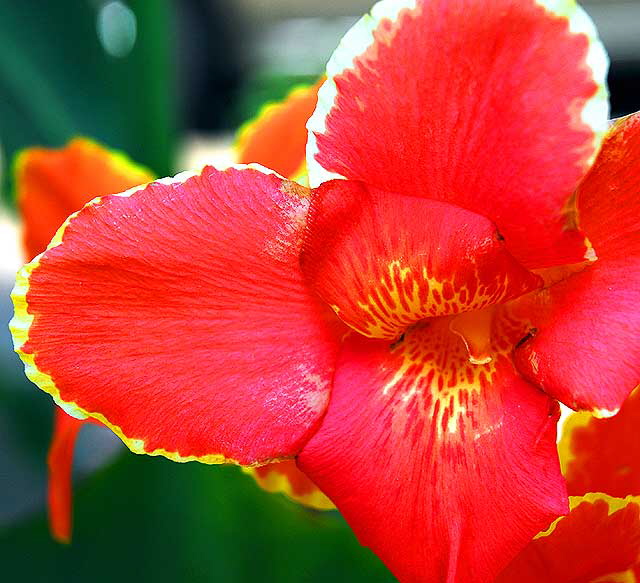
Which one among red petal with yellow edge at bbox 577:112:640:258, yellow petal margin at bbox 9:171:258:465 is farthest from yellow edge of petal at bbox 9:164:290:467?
red petal with yellow edge at bbox 577:112:640:258

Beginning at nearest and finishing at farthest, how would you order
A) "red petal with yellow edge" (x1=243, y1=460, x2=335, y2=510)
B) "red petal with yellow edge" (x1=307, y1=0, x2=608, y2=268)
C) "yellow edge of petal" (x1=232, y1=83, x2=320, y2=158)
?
1. "red petal with yellow edge" (x1=307, y1=0, x2=608, y2=268)
2. "red petal with yellow edge" (x1=243, y1=460, x2=335, y2=510)
3. "yellow edge of petal" (x1=232, y1=83, x2=320, y2=158)

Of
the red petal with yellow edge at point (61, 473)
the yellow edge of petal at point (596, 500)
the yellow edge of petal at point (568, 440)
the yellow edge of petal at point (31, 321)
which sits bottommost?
the red petal with yellow edge at point (61, 473)

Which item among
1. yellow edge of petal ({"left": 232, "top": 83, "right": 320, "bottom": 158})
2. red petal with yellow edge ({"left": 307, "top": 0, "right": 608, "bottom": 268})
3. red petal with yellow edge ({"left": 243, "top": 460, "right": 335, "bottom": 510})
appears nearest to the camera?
red petal with yellow edge ({"left": 307, "top": 0, "right": 608, "bottom": 268})

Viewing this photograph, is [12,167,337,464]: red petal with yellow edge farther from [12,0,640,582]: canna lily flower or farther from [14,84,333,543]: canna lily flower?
[14,84,333,543]: canna lily flower

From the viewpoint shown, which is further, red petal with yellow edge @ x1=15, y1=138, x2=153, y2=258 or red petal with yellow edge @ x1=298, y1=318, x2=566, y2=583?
red petal with yellow edge @ x1=15, y1=138, x2=153, y2=258

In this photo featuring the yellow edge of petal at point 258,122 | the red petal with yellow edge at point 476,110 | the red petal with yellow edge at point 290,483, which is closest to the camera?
the red petal with yellow edge at point 476,110

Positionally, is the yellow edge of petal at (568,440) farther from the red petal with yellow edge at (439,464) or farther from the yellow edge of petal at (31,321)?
the yellow edge of petal at (31,321)

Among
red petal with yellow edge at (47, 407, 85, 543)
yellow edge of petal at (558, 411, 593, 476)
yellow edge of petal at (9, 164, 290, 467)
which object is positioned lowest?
red petal with yellow edge at (47, 407, 85, 543)

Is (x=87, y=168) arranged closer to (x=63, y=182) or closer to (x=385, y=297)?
(x=63, y=182)

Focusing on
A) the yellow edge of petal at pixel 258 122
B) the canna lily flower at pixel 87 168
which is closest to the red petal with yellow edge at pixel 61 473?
the canna lily flower at pixel 87 168
